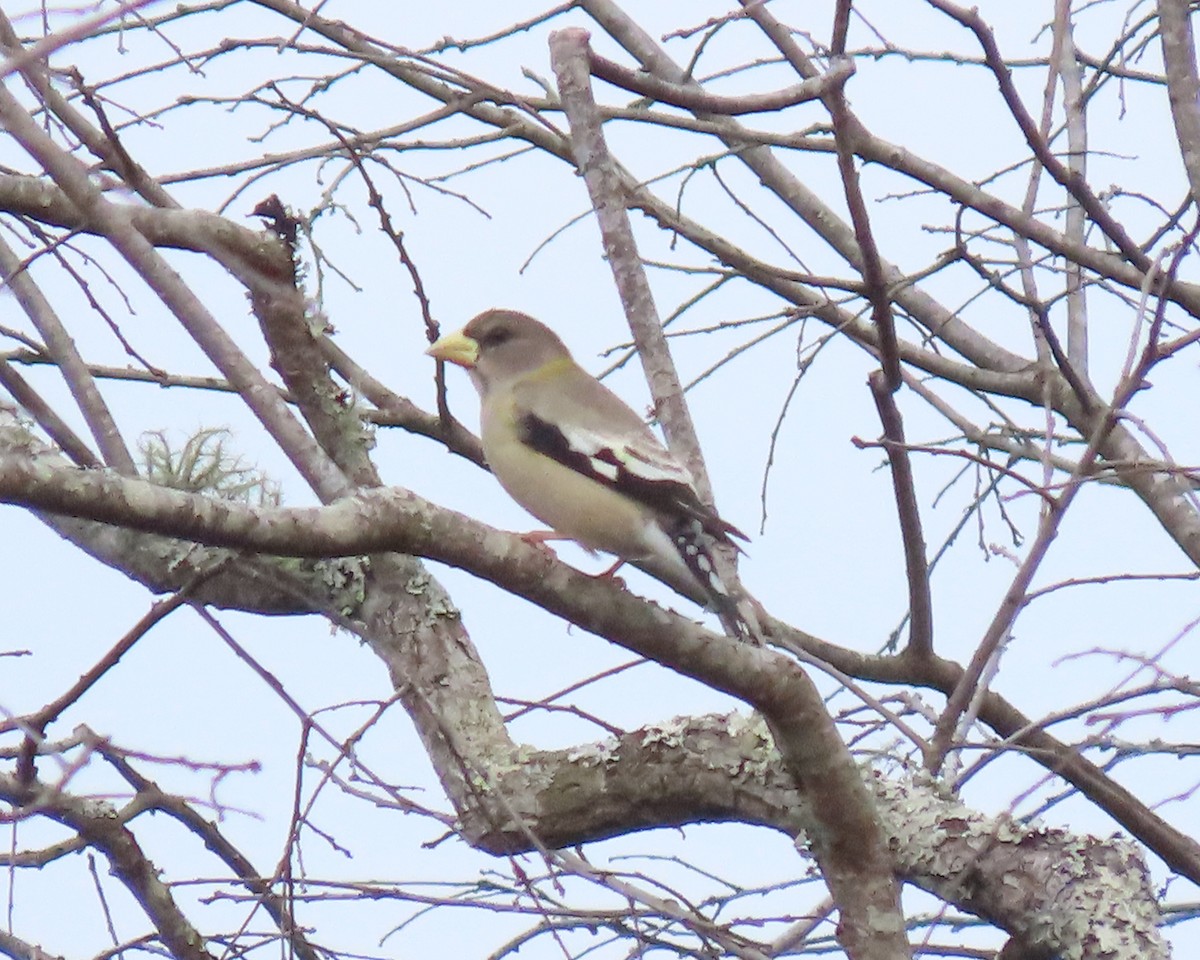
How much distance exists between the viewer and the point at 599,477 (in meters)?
4.11

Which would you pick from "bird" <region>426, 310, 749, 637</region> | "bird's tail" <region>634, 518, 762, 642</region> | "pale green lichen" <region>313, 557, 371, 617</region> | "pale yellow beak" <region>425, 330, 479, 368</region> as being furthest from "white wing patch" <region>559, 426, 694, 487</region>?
"pale yellow beak" <region>425, 330, 479, 368</region>

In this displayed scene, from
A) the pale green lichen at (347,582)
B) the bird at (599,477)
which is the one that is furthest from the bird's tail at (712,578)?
the pale green lichen at (347,582)

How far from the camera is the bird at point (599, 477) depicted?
3.85 meters

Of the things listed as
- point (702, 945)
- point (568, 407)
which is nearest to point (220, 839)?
point (702, 945)

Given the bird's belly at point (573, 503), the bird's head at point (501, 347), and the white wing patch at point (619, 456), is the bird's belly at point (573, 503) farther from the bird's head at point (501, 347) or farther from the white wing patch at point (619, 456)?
the bird's head at point (501, 347)

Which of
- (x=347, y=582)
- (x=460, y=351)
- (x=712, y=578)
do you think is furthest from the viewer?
(x=460, y=351)

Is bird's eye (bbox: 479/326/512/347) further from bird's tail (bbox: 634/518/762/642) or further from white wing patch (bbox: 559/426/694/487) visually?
bird's tail (bbox: 634/518/762/642)

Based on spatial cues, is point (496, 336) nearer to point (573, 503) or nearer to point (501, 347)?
point (501, 347)

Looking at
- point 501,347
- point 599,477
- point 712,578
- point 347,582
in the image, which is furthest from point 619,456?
point 501,347

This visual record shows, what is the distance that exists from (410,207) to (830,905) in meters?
2.21

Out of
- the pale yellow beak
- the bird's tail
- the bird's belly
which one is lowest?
the bird's tail

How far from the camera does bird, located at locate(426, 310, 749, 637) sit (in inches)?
152

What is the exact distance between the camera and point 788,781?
3283 mm

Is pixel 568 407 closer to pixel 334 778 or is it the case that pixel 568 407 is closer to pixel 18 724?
pixel 334 778
